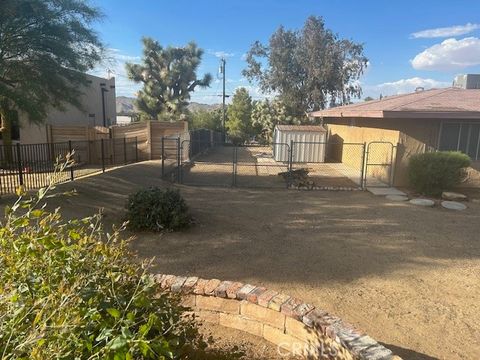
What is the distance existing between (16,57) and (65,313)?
9470mm

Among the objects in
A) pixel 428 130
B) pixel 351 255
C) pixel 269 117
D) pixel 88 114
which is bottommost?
pixel 351 255

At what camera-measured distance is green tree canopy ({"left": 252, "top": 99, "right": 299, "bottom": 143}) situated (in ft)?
105

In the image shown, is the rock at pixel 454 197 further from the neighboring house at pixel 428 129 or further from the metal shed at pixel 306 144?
the metal shed at pixel 306 144

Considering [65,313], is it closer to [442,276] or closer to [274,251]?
[274,251]

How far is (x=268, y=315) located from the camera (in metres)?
3.00

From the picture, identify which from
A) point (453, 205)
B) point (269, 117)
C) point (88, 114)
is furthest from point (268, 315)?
point (269, 117)

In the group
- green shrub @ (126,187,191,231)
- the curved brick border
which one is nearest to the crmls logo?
the curved brick border

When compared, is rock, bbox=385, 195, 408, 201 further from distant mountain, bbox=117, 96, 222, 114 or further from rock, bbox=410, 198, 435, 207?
distant mountain, bbox=117, 96, 222, 114

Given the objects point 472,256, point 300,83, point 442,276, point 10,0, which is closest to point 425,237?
point 472,256

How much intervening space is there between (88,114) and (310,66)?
728 inches

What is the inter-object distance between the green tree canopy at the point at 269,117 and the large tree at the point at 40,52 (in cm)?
2341

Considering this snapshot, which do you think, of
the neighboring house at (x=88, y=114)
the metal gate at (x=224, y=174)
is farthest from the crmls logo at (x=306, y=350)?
the neighboring house at (x=88, y=114)

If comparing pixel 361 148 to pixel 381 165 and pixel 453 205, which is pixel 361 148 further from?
pixel 453 205

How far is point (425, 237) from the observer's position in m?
6.64
